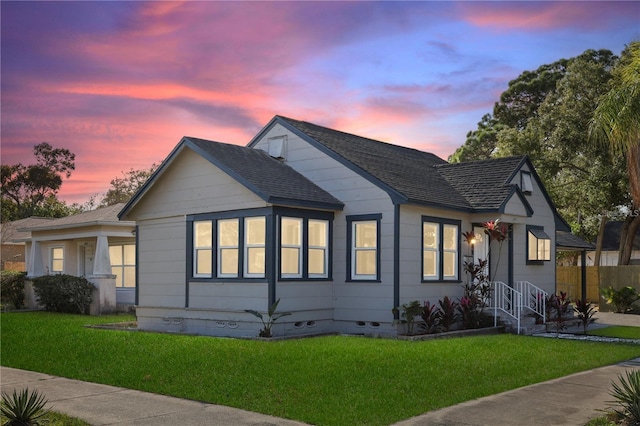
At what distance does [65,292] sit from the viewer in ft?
86.5

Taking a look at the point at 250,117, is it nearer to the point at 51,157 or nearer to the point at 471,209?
the point at 471,209

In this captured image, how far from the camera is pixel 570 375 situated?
12.3 m

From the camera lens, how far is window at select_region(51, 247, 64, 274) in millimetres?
30125

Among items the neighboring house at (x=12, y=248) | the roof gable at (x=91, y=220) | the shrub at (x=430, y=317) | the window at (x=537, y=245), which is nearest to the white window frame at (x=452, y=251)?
the shrub at (x=430, y=317)

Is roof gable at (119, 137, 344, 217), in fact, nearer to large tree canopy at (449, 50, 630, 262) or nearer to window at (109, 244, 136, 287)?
window at (109, 244, 136, 287)

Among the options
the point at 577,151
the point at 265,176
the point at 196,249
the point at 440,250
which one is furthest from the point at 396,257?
the point at 577,151

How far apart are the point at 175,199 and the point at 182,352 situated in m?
6.61

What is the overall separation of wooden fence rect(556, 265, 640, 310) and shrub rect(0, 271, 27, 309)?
76.6 feet

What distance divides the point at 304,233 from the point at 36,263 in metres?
16.8

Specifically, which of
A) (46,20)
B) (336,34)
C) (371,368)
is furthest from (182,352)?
(336,34)

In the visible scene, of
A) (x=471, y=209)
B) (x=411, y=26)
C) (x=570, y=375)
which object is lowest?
(x=570, y=375)

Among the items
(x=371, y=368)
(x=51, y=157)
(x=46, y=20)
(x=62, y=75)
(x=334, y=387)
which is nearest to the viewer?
(x=334, y=387)

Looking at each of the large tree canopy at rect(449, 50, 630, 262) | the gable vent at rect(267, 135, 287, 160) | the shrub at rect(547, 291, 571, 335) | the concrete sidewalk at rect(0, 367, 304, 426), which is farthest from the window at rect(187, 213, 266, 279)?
the large tree canopy at rect(449, 50, 630, 262)

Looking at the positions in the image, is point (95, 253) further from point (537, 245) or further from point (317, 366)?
point (317, 366)
